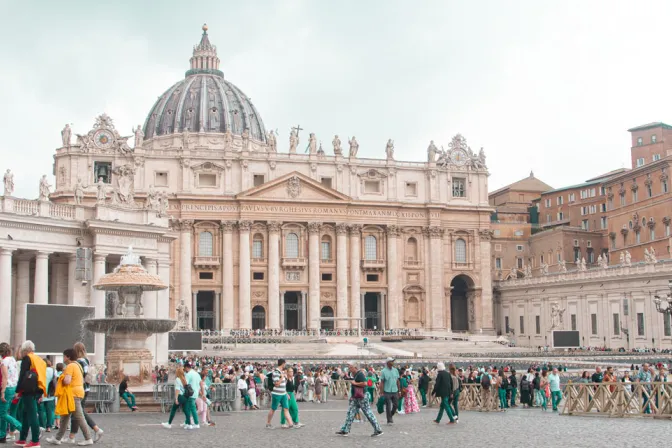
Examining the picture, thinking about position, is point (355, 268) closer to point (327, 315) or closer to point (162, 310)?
point (327, 315)

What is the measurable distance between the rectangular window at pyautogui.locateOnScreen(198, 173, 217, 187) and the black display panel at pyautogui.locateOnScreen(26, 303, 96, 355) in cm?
5617

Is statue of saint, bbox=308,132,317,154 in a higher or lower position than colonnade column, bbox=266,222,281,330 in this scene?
higher

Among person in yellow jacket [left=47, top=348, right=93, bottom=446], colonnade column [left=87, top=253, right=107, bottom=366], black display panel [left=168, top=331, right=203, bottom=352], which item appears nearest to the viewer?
person in yellow jacket [left=47, top=348, right=93, bottom=446]

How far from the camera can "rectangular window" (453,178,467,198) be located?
3734 inches

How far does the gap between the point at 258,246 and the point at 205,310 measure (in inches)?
308

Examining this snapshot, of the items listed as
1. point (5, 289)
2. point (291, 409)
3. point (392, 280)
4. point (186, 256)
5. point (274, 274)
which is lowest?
point (291, 409)

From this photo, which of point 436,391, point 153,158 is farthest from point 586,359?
point 153,158

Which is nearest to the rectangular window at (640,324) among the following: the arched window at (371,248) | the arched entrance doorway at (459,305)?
the arched window at (371,248)

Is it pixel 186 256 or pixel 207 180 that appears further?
pixel 207 180

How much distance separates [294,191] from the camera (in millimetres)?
87625

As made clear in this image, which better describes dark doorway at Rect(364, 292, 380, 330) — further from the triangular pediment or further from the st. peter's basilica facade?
the triangular pediment

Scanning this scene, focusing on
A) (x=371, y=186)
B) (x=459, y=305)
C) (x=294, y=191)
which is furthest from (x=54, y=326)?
(x=459, y=305)

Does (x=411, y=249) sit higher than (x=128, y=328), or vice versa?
(x=411, y=249)

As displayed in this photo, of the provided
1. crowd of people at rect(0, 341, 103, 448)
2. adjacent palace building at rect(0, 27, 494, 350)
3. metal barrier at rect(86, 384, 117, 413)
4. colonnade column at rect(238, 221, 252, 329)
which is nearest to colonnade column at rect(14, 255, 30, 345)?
metal barrier at rect(86, 384, 117, 413)
